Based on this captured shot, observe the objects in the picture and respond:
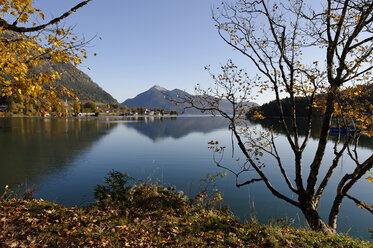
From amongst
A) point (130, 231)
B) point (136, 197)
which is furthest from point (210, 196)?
point (130, 231)

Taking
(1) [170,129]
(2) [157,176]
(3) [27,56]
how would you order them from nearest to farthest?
(3) [27,56] → (2) [157,176] → (1) [170,129]

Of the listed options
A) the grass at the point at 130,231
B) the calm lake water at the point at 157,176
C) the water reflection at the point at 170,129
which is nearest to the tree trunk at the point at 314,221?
the calm lake water at the point at 157,176

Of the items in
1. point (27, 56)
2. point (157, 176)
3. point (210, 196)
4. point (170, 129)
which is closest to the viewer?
point (27, 56)

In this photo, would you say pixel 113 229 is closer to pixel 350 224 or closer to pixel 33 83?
pixel 33 83

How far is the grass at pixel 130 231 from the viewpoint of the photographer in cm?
579

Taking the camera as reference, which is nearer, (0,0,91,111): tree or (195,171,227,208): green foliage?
(0,0,91,111): tree

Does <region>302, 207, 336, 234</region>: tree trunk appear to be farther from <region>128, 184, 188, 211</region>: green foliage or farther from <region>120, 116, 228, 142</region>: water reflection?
<region>120, 116, 228, 142</region>: water reflection

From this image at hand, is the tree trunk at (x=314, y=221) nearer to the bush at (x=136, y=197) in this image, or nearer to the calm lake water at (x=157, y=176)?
the calm lake water at (x=157, y=176)

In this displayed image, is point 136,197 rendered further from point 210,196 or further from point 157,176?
point 157,176

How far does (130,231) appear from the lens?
6516mm

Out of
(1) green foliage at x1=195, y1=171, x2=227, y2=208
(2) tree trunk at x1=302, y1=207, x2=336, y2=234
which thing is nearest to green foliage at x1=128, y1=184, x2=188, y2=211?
(1) green foliage at x1=195, y1=171, x2=227, y2=208

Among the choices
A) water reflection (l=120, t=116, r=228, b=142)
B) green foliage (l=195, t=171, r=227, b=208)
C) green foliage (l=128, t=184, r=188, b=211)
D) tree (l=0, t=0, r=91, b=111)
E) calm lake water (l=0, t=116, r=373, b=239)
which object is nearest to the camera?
tree (l=0, t=0, r=91, b=111)

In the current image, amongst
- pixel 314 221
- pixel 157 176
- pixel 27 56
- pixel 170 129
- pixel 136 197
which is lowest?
pixel 157 176

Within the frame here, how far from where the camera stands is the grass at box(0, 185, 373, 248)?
5793 millimetres
